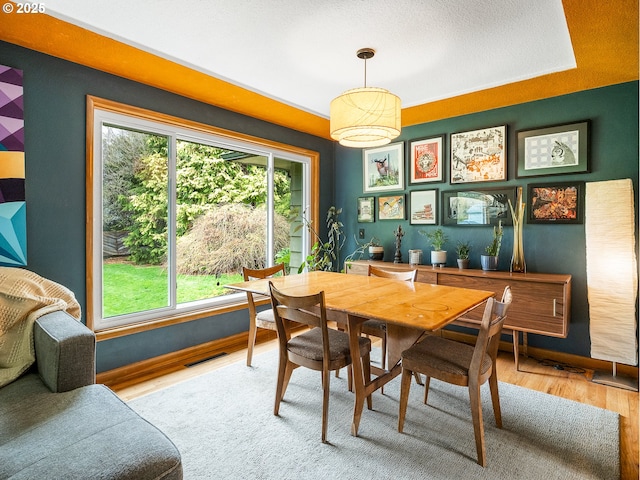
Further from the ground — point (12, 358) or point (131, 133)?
point (131, 133)

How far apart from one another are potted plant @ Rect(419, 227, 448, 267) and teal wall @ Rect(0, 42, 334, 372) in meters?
2.76

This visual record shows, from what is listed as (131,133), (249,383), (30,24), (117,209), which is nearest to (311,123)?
(131,133)

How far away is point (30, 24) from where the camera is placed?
6.82ft

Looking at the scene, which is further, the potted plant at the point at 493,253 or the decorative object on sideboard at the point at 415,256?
the decorative object on sideboard at the point at 415,256

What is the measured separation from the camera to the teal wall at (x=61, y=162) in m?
2.38

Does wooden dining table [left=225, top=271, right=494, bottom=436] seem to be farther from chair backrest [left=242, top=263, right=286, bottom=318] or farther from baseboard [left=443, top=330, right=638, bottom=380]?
baseboard [left=443, top=330, right=638, bottom=380]

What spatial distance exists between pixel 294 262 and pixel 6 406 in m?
3.34

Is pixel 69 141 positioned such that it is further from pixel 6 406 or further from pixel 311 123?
pixel 311 123

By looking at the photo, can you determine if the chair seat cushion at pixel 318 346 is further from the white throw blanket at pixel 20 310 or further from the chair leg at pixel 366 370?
the white throw blanket at pixel 20 310

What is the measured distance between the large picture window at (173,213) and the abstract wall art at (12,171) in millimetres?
402

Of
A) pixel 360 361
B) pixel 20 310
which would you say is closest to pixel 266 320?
pixel 360 361

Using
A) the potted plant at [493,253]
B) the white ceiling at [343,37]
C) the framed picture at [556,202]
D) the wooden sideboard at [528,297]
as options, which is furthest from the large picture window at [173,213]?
the framed picture at [556,202]

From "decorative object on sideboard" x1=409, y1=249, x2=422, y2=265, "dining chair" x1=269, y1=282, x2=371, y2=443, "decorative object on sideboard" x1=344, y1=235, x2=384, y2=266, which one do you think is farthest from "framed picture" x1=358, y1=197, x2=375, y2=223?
"dining chair" x1=269, y1=282, x2=371, y2=443

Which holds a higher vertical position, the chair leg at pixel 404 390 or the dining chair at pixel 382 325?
the dining chair at pixel 382 325
